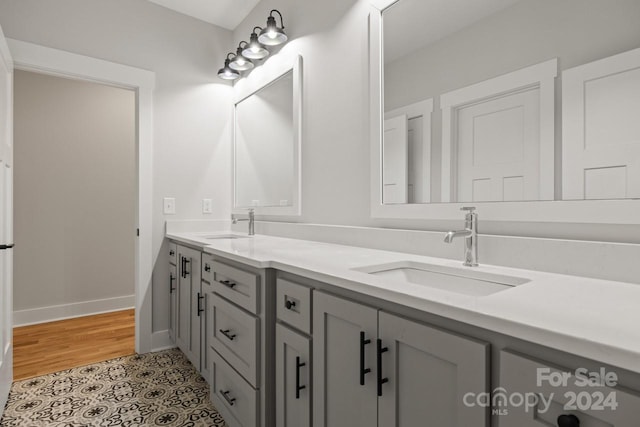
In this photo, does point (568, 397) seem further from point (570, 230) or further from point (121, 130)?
point (121, 130)

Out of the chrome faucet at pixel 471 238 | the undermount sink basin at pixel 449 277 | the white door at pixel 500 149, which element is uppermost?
the white door at pixel 500 149

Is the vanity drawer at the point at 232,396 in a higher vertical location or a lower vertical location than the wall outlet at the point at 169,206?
lower

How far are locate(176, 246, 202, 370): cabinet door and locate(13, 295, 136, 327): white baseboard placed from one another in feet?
4.35

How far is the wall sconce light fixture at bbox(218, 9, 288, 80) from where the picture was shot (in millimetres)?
2176

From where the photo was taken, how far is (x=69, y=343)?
271 cm

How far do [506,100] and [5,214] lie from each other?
2.33 m

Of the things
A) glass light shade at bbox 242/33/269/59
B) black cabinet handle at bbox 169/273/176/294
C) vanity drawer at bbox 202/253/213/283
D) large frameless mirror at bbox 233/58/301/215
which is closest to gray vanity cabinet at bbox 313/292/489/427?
vanity drawer at bbox 202/253/213/283

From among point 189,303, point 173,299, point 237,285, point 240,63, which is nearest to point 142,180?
point 173,299

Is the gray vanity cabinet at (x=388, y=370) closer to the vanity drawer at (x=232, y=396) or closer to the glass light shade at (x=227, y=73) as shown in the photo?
the vanity drawer at (x=232, y=396)

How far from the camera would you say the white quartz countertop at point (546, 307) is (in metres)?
0.51

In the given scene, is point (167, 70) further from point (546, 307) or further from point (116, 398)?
point (546, 307)

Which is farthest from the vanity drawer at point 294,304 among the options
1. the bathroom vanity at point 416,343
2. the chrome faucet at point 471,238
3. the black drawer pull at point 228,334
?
the chrome faucet at point 471,238

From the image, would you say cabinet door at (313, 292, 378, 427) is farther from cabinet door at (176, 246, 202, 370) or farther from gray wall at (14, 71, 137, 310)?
gray wall at (14, 71, 137, 310)

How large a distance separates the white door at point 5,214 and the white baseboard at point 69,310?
146 centimetres
